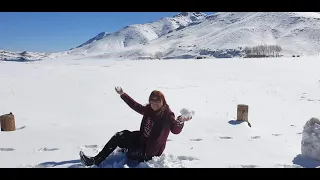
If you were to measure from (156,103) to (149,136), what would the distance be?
0.52 meters

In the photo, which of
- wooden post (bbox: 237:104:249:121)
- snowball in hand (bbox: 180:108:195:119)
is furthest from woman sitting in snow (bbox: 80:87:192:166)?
wooden post (bbox: 237:104:249:121)

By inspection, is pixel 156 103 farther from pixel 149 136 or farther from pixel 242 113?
pixel 242 113

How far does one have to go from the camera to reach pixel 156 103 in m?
5.14

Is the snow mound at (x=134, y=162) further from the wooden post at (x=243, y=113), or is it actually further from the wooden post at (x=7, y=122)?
the wooden post at (x=243, y=113)

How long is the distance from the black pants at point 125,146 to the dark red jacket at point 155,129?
0.31ft

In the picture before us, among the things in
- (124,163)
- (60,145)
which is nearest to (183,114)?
(124,163)

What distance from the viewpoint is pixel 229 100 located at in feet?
50.8

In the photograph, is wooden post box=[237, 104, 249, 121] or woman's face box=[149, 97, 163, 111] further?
wooden post box=[237, 104, 249, 121]

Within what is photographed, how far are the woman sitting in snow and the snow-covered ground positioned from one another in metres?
0.19

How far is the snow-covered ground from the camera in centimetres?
623

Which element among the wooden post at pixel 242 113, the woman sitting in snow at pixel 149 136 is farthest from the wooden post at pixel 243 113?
the woman sitting in snow at pixel 149 136

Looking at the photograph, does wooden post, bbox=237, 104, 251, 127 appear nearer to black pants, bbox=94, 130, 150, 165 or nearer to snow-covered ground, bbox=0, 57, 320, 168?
snow-covered ground, bbox=0, 57, 320, 168

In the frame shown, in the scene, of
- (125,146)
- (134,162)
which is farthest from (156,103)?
A: (134,162)

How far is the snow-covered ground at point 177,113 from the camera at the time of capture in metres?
6.23
